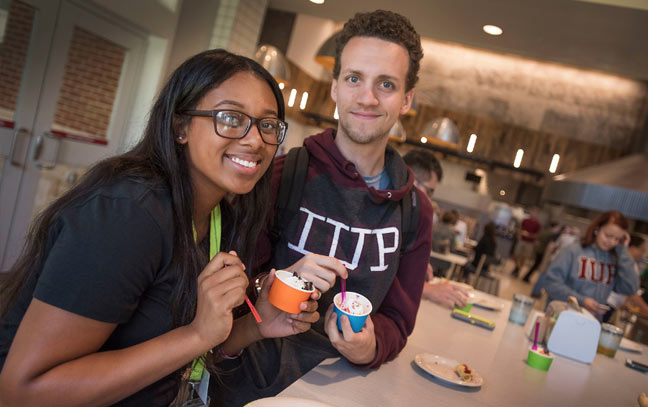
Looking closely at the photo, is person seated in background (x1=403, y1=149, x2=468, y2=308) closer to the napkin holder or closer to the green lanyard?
the napkin holder

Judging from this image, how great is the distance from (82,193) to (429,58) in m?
10.5

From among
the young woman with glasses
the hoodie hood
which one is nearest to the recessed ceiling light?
the hoodie hood

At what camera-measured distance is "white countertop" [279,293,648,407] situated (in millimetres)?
1490

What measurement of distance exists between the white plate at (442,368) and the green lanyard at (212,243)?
0.82 meters

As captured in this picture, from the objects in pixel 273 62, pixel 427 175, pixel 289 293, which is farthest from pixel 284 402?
pixel 273 62

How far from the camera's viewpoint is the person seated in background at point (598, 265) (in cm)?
418

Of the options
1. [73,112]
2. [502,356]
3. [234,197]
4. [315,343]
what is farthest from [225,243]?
→ [73,112]

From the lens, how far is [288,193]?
1.68 metres

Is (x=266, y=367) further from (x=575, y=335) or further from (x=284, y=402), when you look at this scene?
→ (x=575, y=335)

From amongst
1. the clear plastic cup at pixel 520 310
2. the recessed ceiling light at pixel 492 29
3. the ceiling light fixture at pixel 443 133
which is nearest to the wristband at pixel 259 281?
the clear plastic cup at pixel 520 310

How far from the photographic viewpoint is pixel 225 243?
1.48 metres

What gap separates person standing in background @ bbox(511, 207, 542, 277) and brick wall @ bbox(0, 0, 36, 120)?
36.0 feet

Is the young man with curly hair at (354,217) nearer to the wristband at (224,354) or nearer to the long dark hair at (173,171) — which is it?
the wristband at (224,354)

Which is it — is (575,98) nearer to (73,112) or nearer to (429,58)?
(429,58)
